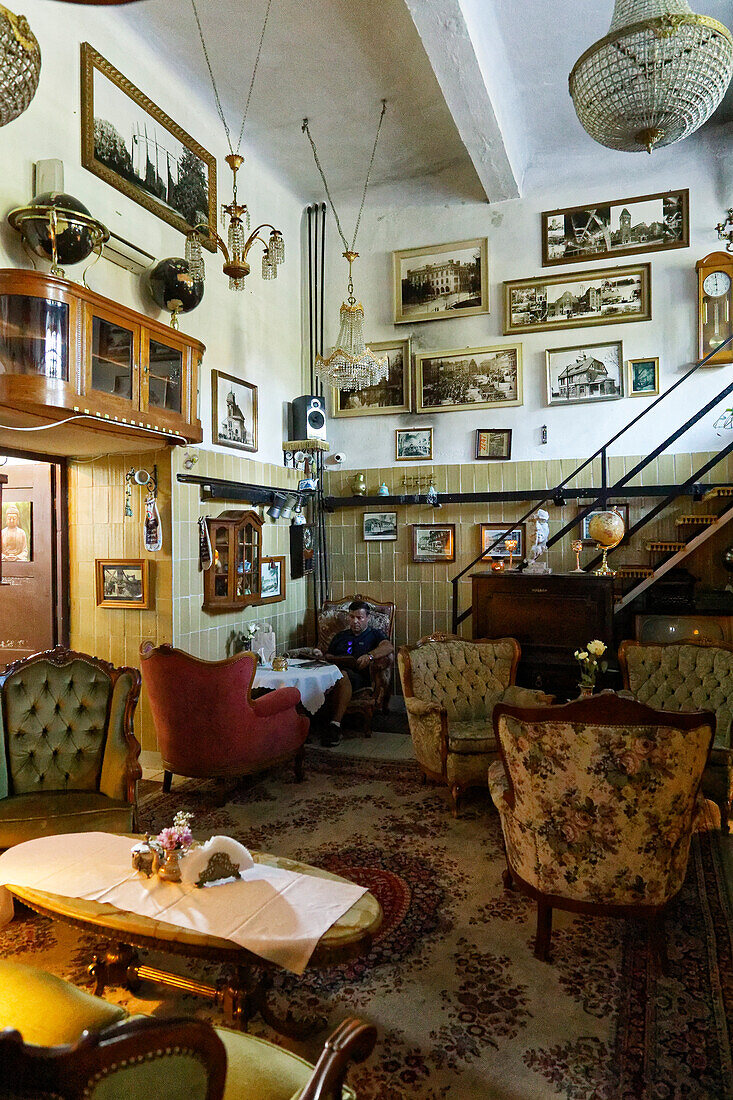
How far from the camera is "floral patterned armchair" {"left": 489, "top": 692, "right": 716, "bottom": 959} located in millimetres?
2641

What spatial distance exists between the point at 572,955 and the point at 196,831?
7.62 feet

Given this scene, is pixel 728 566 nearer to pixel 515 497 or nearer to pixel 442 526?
A: pixel 515 497

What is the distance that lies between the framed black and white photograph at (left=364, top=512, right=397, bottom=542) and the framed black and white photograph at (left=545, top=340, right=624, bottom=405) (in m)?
2.26

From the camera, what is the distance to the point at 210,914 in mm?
2242

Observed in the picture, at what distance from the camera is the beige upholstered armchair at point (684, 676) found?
4533 millimetres

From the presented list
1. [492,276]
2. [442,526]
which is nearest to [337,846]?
[442,526]

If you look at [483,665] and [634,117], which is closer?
[634,117]

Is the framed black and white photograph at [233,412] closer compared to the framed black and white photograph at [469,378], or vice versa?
the framed black and white photograph at [233,412]

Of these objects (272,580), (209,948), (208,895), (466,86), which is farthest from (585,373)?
(209,948)

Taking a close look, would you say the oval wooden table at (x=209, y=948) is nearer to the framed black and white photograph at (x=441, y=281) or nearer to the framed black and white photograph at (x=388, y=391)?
the framed black and white photograph at (x=388, y=391)

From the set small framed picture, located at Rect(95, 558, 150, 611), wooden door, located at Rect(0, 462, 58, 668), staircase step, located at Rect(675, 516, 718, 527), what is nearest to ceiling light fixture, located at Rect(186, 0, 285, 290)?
→ wooden door, located at Rect(0, 462, 58, 668)

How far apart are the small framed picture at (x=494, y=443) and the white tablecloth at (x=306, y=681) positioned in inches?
126

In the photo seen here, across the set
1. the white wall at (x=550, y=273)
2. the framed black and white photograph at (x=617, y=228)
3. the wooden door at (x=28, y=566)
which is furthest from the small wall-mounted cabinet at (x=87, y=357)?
the framed black and white photograph at (x=617, y=228)

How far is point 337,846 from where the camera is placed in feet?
12.6
